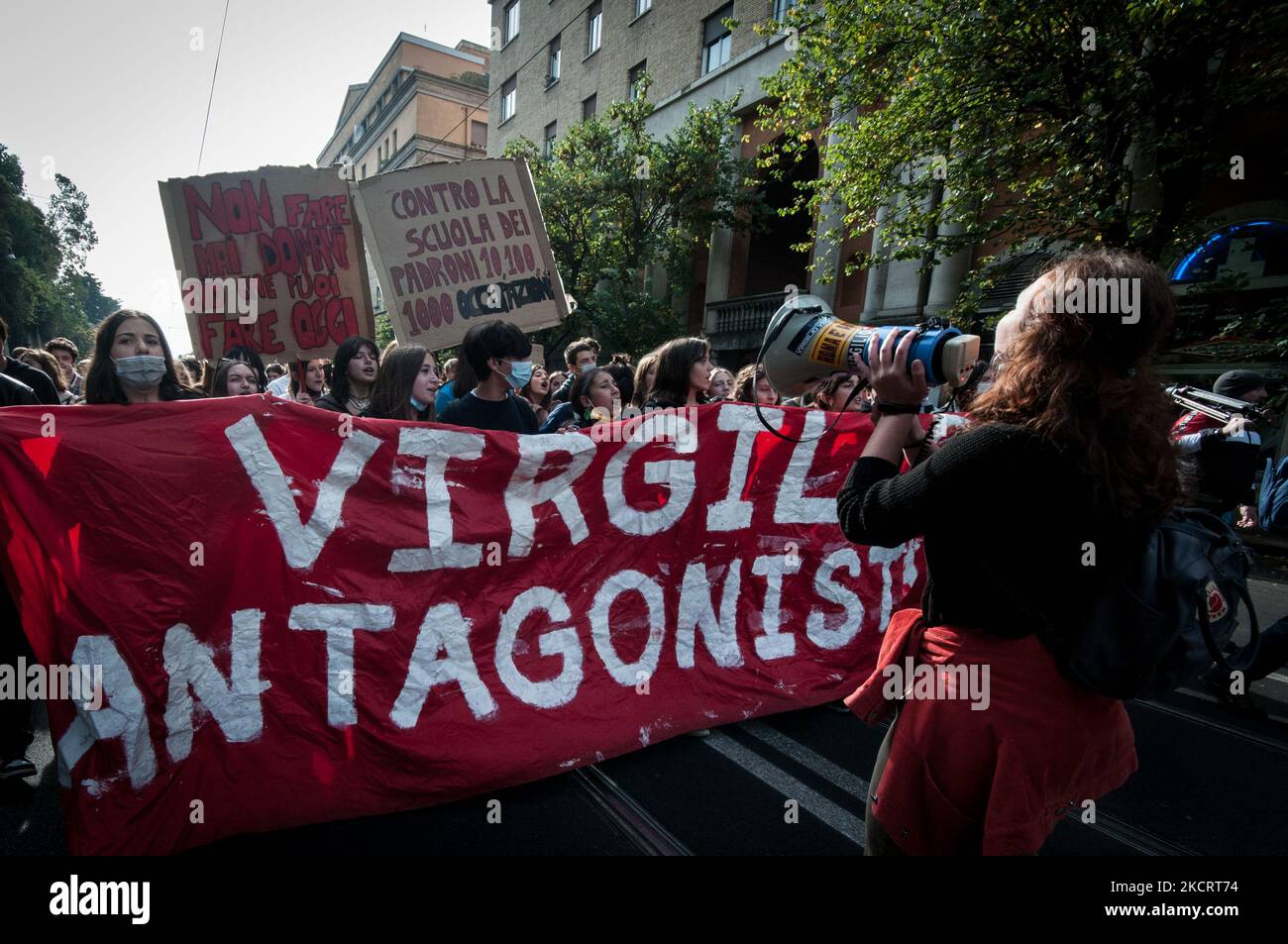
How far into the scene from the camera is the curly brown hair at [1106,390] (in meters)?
1.15

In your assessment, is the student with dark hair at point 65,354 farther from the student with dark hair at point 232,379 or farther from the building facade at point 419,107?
the building facade at point 419,107

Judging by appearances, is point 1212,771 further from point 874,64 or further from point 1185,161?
point 874,64

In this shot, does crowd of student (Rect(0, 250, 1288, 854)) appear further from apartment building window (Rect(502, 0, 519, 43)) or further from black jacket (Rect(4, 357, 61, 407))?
apartment building window (Rect(502, 0, 519, 43))

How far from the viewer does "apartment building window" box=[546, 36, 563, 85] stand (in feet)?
84.1

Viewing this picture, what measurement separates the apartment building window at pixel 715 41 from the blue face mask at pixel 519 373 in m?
18.1

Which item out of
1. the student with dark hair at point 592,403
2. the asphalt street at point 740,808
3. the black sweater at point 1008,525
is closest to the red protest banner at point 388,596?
the asphalt street at point 740,808

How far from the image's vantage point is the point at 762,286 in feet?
64.8

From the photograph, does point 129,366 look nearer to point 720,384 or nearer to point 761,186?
point 720,384

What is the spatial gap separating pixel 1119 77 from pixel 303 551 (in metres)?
9.52

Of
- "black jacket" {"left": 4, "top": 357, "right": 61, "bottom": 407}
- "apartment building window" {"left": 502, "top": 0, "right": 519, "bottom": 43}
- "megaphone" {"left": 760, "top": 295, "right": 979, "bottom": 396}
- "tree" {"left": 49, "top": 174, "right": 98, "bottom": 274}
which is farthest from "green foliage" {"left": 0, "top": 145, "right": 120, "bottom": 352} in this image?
"megaphone" {"left": 760, "top": 295, "right": 979, "bottom": 396}

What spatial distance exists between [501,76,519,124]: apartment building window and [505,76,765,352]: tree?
40.2 ft

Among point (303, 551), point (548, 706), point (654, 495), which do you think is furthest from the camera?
point (654, 495)

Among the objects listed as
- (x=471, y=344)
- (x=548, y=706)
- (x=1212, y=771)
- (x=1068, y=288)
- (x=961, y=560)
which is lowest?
(x=1212, y=771)
